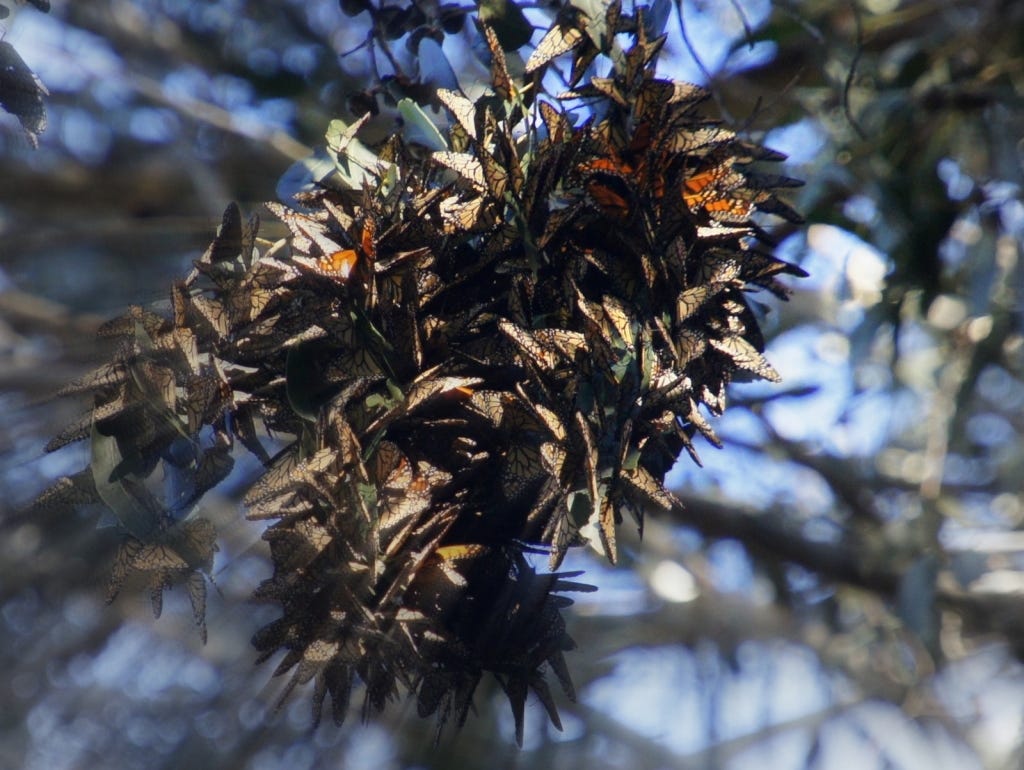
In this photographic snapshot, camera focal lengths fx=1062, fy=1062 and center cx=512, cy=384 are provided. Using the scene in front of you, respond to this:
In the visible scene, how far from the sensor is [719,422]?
1.20m

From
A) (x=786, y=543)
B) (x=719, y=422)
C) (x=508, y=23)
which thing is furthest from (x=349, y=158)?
(x=786, y=543)

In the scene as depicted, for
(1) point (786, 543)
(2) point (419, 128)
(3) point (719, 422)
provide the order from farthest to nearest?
(1) point (786, 543) → (3) point (719, 422) → (2) point (419, 128)

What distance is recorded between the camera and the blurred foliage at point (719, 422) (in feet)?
3.55

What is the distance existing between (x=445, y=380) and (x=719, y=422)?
782 mm

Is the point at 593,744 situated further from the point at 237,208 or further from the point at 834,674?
the point at 237,208

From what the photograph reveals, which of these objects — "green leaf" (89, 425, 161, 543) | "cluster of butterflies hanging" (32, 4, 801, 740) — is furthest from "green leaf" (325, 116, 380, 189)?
→ "green leaf" (89, 425, 161, 543)

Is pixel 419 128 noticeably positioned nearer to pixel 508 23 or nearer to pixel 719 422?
pixel 508 23

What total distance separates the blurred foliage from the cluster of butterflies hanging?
0.45 feet

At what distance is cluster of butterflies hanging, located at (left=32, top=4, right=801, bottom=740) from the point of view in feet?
1.55

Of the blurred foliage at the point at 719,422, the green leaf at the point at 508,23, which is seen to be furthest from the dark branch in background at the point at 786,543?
the green leaf at the point at 508,23

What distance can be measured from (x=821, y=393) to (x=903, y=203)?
0.43 metres

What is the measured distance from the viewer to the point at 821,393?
5.51 feet

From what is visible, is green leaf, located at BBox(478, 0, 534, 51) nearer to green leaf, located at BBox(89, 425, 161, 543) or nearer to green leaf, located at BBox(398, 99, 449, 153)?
green leaf, located at BBox(398, 99, 449, 153)

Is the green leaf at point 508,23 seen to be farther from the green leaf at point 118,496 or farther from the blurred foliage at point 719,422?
the green leaf at point 118,496
